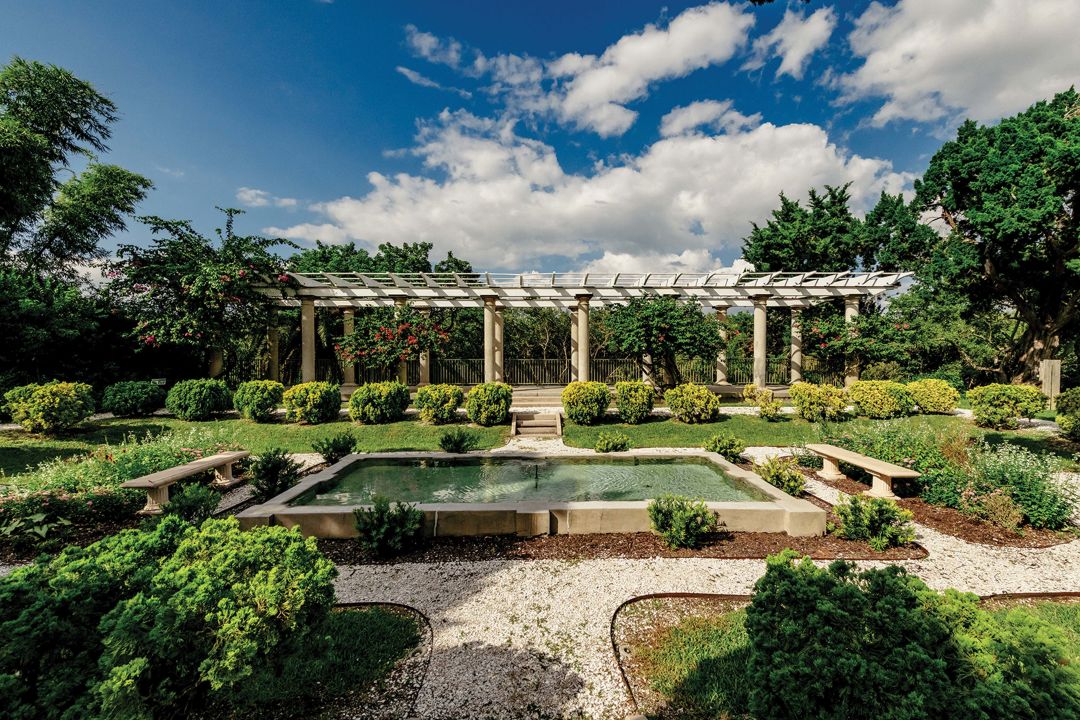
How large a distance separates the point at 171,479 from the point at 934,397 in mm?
19553

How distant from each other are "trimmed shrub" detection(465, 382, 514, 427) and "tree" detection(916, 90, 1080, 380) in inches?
713

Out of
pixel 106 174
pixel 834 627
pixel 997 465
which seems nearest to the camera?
pixel 834 627

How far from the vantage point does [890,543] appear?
477 cm

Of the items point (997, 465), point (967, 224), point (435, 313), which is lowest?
point (997, 465)

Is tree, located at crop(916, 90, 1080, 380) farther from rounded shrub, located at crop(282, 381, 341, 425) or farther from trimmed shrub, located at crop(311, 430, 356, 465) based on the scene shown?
rounded shrub, located at crop(282, 381, 341, 425)

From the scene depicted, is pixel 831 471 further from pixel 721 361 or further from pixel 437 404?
pixel 721 361

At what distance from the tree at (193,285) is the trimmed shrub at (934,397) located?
Result: 22338 mm

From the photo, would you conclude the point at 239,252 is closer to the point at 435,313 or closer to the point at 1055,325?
the point at 435,313

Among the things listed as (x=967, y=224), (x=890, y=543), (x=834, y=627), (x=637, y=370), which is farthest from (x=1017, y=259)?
(x=834, y=627)

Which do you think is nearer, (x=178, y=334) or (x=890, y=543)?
(x=890, y=543)

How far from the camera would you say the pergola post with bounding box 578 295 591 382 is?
16.3 m


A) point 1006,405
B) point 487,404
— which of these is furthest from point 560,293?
point 1006,405

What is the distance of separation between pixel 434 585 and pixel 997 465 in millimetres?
7564

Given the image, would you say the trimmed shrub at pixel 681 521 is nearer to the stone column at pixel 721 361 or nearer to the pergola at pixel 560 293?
the pergola at pixel 560 293
